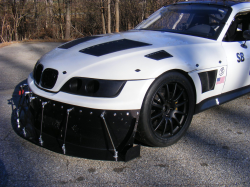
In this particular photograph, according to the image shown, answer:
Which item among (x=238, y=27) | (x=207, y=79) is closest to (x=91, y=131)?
(x=207, y=79)

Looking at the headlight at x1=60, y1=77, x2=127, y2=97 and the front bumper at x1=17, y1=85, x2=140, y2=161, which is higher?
the headlight at x1=60, y1=77, x2=127, y2=97

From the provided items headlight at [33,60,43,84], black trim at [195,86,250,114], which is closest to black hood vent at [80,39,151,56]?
headlight at [33,60,43,84]

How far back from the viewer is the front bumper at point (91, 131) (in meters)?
2.37

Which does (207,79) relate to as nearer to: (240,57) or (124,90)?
(240,57)

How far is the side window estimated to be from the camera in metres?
Answer: 3.60

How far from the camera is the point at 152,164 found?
8.24 ft

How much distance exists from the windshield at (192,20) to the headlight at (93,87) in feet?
5.59

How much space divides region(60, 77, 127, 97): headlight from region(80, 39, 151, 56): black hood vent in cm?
37

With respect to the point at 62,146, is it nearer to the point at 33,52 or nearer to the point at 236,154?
the point at 236,154

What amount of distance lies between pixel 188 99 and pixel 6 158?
6.42 feet

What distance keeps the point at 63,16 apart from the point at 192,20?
15.5m

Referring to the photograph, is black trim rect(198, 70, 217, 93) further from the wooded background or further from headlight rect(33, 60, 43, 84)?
the wooded background

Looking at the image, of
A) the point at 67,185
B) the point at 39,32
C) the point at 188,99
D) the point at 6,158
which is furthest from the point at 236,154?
the point at 39,32

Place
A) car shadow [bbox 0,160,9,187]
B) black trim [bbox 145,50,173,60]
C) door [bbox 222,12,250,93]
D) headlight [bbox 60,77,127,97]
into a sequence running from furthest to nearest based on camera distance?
door [bbox 222,12,250,93] → black trim [bbox 145,50,173,60] → headlight [bbox 60,77,127,97] → car shadow [bbox 0,160,9,187]
